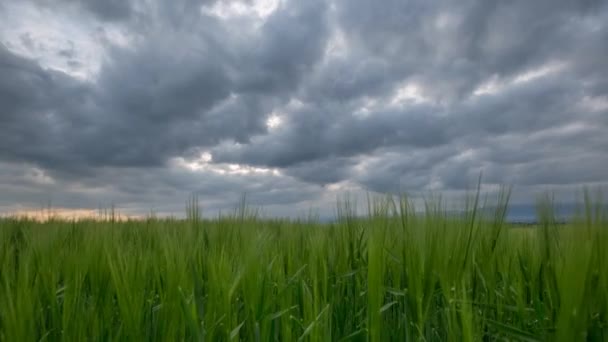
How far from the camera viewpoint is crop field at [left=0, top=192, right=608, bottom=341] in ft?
3.84

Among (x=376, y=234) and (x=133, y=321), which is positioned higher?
(x=376, y=234)

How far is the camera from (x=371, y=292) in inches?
47.1

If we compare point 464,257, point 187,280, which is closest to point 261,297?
point 187,280

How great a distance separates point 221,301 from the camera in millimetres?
1330

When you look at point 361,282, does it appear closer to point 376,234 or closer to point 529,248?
point 376,234

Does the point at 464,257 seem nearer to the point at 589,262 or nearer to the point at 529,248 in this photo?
the point at 589,262

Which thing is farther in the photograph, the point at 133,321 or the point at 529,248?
the point at 529,248

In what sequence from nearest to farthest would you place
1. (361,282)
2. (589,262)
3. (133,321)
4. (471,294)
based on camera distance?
(589,262)
(133,321)
(471,294)
(361,282)

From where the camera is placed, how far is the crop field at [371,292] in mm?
1171

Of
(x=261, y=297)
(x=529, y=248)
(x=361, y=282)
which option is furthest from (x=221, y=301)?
(x=529, y=248)

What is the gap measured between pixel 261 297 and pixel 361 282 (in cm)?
54

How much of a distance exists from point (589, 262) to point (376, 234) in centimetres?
57

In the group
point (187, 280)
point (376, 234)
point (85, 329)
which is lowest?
point (85, 329)

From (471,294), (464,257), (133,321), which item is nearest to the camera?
(133,321)
